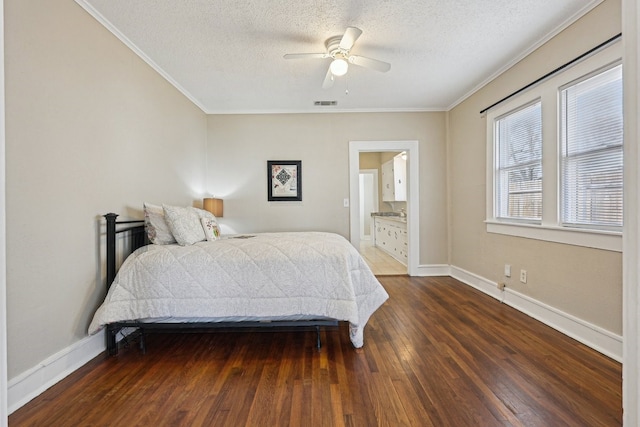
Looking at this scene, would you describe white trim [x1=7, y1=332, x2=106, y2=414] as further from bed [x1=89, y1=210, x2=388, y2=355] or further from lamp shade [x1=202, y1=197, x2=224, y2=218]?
lamp shade [x1=202, y1=197, x2=224, y2=218]

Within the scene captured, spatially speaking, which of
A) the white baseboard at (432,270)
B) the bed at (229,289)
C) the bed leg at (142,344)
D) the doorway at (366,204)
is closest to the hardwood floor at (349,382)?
the bed leg at (142,344)

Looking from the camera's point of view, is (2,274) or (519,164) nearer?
(2,274)

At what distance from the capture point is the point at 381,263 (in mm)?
5488

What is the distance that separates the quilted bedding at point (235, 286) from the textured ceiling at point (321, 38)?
1782 mm

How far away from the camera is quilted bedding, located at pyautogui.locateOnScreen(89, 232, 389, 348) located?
2.11 meters

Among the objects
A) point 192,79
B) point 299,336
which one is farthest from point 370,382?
point 192,79

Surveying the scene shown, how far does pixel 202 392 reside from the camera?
1.72 metres

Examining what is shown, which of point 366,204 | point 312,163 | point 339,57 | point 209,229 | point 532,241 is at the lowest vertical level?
point 532,241

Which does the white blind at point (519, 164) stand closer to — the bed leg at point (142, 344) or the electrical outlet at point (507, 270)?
the electrical outlet at point (507, 270)

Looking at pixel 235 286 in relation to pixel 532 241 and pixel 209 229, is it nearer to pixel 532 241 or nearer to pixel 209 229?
pixel 209 229

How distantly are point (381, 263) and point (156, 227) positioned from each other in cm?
401

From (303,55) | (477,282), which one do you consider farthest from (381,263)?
(303,55)

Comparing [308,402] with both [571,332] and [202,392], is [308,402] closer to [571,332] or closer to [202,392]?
[202,392]

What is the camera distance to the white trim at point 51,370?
5.18ft
